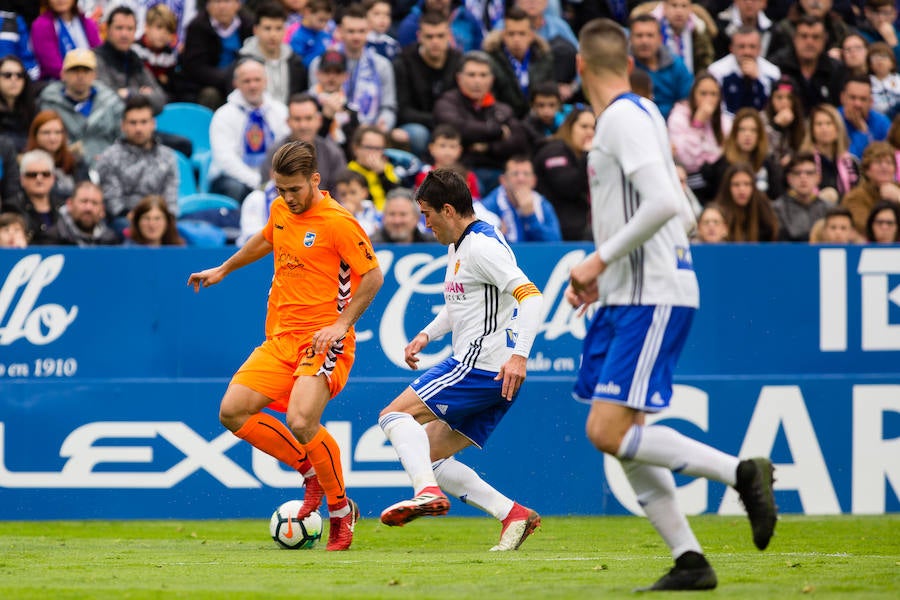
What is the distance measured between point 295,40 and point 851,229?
20.7 ft

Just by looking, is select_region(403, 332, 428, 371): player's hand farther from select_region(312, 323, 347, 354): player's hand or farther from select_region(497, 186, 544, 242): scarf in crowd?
select_region(497, 186, 544, 242): scarf in crowd

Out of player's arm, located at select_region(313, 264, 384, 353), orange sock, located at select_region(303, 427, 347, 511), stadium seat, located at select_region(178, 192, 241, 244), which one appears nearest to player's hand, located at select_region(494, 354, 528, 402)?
player's arm, located at select_region(313, 264, 384, 353)

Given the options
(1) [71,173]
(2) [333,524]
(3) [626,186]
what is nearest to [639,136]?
(3) [626,186]

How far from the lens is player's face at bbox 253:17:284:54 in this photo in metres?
14.5

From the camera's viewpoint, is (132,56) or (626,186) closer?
(626,186)

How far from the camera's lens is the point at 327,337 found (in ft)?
26.9

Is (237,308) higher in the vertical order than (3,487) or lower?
higher

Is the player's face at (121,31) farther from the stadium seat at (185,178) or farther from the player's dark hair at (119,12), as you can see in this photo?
the stadium seat at (185,178)

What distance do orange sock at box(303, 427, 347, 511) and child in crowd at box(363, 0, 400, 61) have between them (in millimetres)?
7700

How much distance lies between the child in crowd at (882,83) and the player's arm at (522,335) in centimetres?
1003

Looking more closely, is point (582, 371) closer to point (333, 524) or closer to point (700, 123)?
point (333, 524)

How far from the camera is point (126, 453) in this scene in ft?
37.0

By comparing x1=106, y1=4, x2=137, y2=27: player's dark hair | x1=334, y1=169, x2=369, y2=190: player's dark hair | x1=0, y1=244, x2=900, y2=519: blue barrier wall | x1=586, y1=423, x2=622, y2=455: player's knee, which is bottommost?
x1=0, y1=244, x2=900, y2=519: blue barrier wall

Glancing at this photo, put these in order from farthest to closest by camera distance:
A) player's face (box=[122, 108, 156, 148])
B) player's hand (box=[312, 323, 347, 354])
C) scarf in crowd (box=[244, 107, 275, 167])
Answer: scarf in crowd (box=[244, 107, 275, 167]) < player's face (box=[122, 108, 156, 148]) < player's hand (box=[312, 323, 347, 354])
